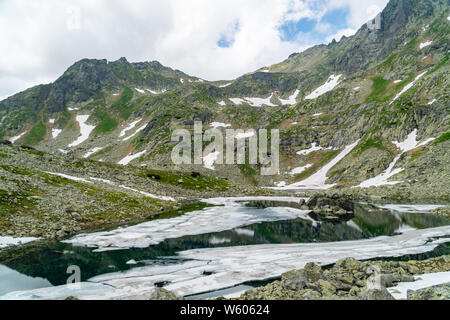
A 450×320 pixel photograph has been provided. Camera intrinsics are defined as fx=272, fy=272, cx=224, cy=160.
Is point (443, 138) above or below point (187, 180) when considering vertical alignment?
above

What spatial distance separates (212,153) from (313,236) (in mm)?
130043

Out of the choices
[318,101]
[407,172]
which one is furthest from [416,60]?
[407,172]

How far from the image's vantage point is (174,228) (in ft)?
142

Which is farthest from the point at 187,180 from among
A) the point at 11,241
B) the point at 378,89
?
the point at 378,89

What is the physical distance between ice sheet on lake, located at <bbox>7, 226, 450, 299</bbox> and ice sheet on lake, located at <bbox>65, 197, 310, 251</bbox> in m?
8.42

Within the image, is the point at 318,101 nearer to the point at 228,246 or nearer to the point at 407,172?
the point at 407,172

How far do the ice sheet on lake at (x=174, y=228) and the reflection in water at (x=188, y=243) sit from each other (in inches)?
79.5

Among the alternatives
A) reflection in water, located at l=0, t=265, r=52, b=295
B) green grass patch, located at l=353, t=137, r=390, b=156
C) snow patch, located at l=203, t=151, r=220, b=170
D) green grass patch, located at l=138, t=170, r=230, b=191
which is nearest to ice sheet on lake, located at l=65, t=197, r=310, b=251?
reflection in water, located at l=0, t=265, r=52, b=295

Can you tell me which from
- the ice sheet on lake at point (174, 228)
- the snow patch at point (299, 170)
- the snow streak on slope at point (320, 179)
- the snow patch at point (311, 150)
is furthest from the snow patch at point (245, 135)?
the ice sheet on lake at point (174, 228)

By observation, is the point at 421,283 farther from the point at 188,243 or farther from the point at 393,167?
the point at 393,167

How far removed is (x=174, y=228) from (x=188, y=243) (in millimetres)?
8930

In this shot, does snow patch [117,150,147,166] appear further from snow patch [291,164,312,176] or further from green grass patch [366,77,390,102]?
green grass patch [366,77,390,102]

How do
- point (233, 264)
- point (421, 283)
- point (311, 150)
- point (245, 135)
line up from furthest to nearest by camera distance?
point (245, 135), point (311, 150), point (233, 264), point (421, 283)

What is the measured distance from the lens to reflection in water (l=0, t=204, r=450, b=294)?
23766 mm
